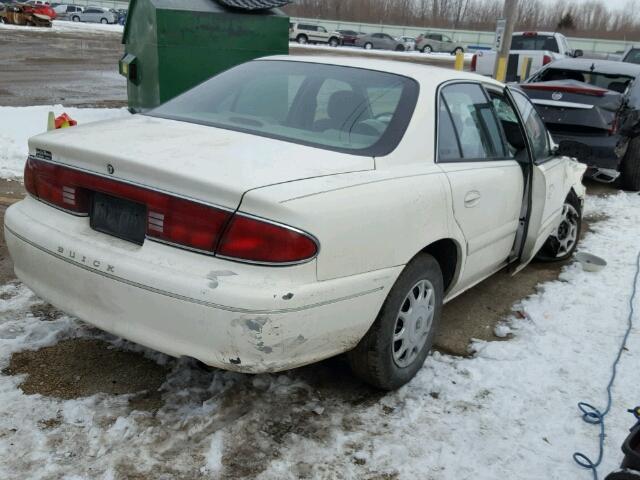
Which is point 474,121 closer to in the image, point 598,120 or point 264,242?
point 264,242

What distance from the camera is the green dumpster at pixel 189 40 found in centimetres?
816

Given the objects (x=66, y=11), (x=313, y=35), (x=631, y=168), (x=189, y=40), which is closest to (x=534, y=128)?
(x=631, y=168)

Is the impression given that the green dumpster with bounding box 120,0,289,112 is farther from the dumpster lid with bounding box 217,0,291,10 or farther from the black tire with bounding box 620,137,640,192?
the black tire with bounding box 620,137,640,192

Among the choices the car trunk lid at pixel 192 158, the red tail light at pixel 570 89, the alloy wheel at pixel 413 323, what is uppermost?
the car trunk lid at pixel 192 158

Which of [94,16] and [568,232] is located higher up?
[94,16]

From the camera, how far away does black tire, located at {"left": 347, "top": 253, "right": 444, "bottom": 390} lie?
2785mm

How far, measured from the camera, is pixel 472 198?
3271 millimetres

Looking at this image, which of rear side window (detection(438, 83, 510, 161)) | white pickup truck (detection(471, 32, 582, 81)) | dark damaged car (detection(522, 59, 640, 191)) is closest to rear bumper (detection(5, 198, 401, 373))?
rear side window (detection(438, 83, 510, 161))

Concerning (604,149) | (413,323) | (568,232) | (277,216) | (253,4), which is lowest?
(568,232)

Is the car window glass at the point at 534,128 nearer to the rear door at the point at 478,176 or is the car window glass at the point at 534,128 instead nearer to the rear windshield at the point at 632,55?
the rear door at the point at 478,176

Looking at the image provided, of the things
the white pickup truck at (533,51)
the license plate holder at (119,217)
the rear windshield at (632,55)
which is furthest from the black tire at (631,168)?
the white pickup truck at (533,51)

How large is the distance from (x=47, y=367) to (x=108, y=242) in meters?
0.93

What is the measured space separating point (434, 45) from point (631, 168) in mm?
42216

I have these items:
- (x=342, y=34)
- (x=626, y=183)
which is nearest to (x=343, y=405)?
(x=626, y=183)
